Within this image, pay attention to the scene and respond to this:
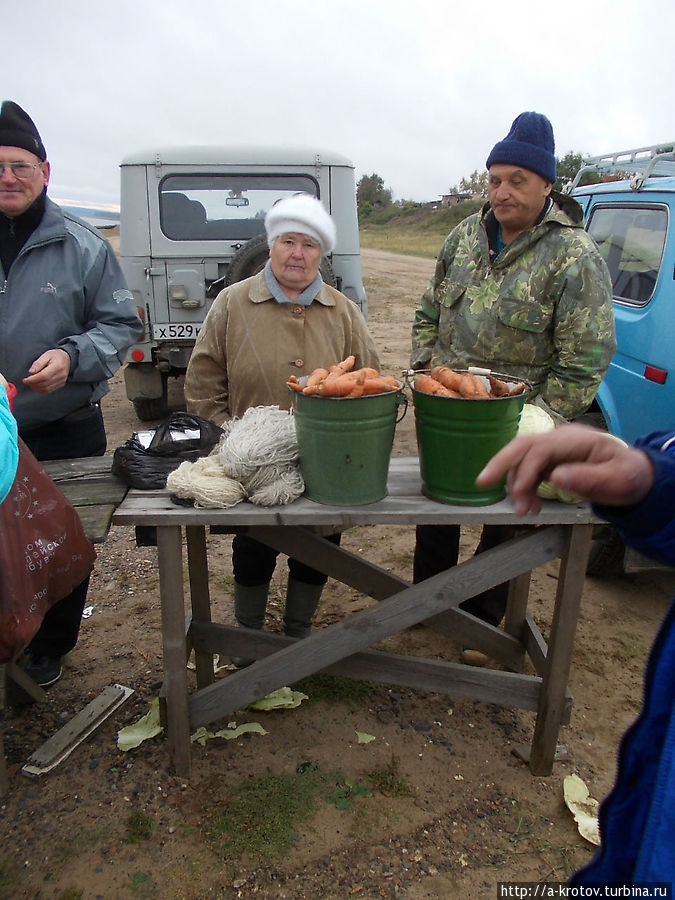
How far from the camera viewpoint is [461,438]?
1988 millimetres

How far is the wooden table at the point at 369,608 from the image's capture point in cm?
210

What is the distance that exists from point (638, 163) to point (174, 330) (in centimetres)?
386

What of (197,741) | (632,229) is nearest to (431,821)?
(197,741)

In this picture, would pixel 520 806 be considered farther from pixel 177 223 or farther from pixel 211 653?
pixel 177 223

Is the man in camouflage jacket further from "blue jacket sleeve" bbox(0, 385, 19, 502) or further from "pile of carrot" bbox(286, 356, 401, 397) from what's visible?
"blue jacket sleeve" bbox(0, 385, 19, 502)

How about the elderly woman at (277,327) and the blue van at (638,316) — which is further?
the blue van at (638,316)

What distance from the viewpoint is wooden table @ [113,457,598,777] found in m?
2.10

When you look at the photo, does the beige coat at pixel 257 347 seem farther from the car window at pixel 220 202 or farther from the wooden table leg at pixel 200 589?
the car window at pixel 220 202

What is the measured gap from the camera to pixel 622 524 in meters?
1.01

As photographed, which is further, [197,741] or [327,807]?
[197,741]

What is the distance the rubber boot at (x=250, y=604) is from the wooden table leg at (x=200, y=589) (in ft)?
0.45

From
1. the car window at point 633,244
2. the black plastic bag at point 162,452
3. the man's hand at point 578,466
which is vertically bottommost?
the black plastic bag at point 162,452

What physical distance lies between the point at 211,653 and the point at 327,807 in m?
0.81

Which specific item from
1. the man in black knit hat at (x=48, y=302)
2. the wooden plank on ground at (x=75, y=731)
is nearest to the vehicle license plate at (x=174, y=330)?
the man in black knit hat at (x=48, y=302)
